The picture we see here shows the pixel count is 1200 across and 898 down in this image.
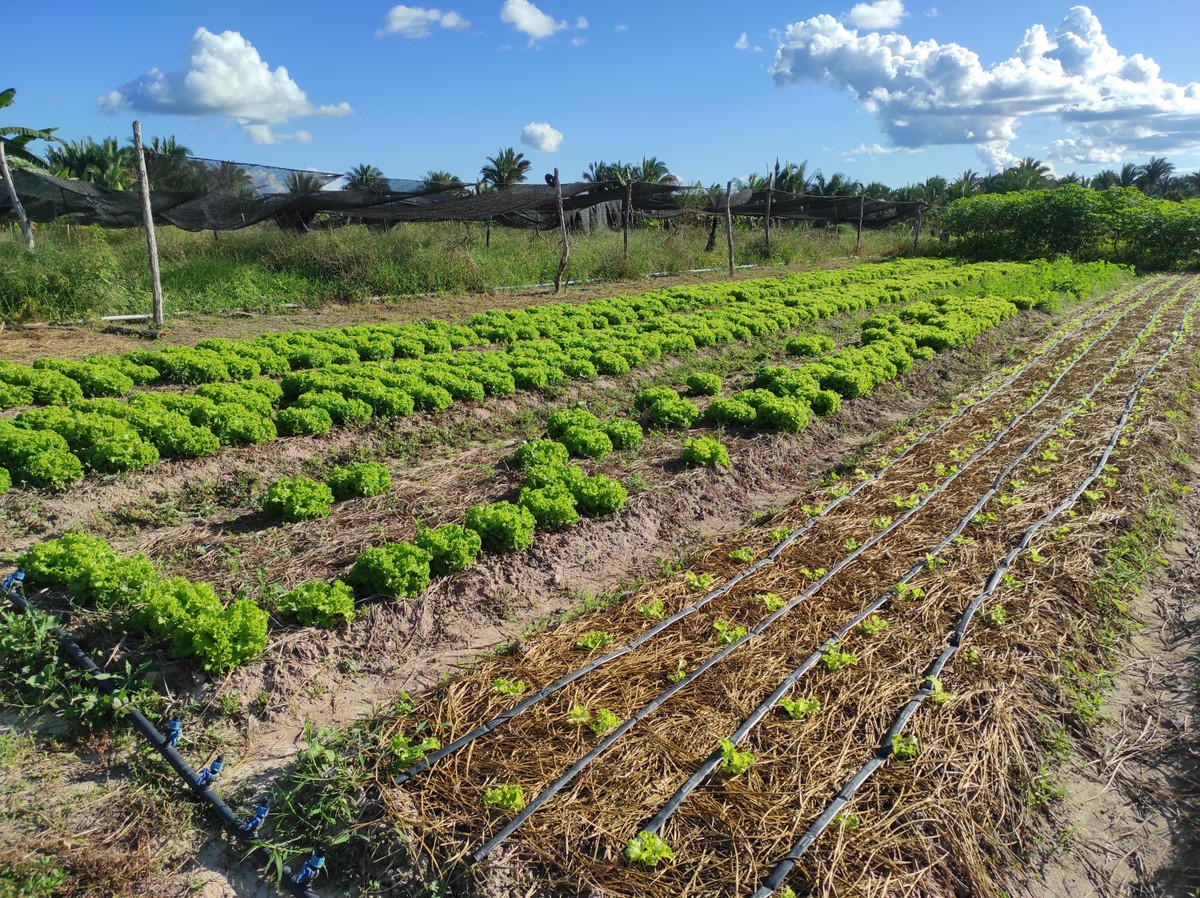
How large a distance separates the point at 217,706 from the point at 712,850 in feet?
10.3

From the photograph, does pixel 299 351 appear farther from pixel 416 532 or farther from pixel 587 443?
pixel 416 532

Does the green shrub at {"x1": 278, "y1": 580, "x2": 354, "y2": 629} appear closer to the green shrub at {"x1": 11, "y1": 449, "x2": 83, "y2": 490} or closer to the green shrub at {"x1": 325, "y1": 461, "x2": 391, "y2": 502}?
the green shrub at {"x1": 325, "y1": 461, "x2": 391, "y2": 502}

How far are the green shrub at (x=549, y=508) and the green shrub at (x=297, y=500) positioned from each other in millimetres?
1919

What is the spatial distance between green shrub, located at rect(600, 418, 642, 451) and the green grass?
12.8 m

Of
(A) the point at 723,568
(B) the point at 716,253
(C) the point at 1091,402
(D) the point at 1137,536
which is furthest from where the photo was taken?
(B) the point at 716,253

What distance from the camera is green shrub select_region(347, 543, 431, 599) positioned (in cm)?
534

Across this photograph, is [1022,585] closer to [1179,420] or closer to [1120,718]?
[1120,718]

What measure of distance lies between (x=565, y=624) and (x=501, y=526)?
3.66ft

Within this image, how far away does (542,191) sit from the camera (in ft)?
68.7

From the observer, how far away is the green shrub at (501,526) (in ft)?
19.9

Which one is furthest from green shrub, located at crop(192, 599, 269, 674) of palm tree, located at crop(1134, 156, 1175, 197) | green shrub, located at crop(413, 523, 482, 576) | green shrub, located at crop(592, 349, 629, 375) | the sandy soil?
palm tree, located at crop(1134, 156, 1175, 197)

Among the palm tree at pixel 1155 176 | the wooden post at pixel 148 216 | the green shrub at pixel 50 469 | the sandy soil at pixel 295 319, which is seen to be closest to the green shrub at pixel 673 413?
the green shrub at pixel 50 469

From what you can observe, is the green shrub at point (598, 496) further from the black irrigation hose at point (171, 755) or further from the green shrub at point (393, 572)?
the black irrigation hose at point (171, 755)

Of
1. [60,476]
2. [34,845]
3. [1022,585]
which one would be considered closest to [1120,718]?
Answer: [1022,585]
